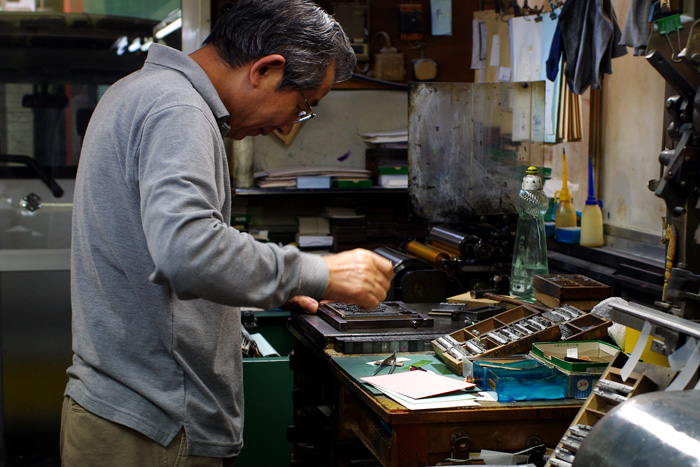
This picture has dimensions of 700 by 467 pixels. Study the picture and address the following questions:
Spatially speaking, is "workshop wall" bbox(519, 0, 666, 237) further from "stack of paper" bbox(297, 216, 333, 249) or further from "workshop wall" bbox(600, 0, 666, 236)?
"stack of paper" bbox(297, 216, 333, 249)

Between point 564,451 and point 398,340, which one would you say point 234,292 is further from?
point 398,340

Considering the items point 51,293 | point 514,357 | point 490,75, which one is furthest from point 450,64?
point 514,357

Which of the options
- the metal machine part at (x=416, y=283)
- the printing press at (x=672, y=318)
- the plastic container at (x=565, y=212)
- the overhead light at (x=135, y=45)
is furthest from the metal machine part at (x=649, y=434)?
the overhead light at (x=135, y=45)

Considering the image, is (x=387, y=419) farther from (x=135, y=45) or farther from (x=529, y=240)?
(x=135, y=45)

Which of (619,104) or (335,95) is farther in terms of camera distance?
(335,95)

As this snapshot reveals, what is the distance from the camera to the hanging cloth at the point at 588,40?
11.0 ft

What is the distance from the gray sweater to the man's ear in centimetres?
10

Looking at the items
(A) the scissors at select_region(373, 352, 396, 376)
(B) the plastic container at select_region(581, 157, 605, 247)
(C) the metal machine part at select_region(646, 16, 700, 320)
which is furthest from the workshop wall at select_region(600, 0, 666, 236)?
(C) the metal machine part at select_region(646, 16, 700, 320)

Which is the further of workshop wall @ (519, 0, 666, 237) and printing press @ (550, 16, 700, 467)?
workshop wall @ (519, 0, 666, 237)

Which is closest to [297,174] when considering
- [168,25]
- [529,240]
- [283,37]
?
[168,25]

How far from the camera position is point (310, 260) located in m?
1.43

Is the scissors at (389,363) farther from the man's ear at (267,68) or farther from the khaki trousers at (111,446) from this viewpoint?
the man's ear at (267,68)

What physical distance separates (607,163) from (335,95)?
1780 millimetres

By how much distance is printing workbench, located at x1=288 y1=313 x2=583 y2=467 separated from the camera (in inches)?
72.4
